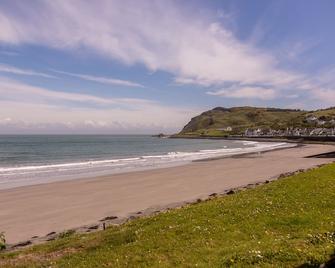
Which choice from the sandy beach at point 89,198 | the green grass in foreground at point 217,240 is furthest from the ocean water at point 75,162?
the green grass in foreground at point 217,240

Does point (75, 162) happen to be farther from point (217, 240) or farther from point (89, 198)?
point (217, 240)

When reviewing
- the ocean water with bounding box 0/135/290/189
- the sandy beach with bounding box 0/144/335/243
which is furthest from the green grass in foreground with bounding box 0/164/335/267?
the ocean water with bounding box 0/135/290/189

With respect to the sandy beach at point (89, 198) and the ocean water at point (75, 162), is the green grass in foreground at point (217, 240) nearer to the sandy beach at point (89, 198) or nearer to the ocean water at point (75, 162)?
the sandy beach at point (89, 198)

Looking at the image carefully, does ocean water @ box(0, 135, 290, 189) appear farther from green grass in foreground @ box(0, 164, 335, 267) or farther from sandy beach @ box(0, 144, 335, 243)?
green grass in foreground @ box(0, 164, 335, 267)

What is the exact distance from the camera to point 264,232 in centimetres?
1348

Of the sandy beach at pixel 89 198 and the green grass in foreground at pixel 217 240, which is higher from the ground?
the green grass in foreground at pixel 217 240

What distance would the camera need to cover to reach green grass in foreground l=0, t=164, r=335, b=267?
10.5m

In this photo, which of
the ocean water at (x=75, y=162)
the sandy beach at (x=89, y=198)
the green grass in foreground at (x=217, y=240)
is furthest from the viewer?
the ocean water at (x=75, y=162)

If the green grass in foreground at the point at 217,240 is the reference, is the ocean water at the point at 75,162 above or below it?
below

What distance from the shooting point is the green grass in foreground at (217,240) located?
1055 cm

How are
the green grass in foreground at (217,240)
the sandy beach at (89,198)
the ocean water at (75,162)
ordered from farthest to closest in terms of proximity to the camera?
the ocean water at (75,162), the sandy beach at (89,198), the green grass in foreground at (217,240)

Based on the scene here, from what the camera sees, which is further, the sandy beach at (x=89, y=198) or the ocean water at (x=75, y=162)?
the ocean water at (x=75, y=162)

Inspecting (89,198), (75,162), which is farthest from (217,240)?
(75,162)

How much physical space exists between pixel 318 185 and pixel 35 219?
54.3 feet
